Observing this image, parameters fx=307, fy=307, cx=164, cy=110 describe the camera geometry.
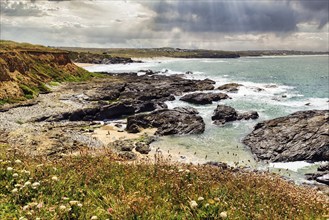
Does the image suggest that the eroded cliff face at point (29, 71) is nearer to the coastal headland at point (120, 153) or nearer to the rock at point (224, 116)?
the coastal headland at point (120, 153)

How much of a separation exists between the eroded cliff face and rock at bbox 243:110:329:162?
37.8 m

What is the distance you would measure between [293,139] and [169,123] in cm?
1486

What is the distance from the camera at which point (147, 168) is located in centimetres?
1207

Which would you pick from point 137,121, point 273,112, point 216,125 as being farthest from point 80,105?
point 273,112

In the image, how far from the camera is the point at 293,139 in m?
32.2

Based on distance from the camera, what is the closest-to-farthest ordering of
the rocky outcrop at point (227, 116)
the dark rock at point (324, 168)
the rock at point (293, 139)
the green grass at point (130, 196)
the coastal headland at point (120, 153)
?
the green grass at point (130, 196) → the coastal headland at point (120, 153) → the dark rock at point (324, 168) → the rock at point (293, 139) → the rocky outcrop at point (227, 116)

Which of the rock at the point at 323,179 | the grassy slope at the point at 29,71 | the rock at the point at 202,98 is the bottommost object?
the rock at the point at 202,98

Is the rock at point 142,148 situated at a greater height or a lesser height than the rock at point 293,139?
lesser

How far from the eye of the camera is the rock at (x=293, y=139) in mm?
29102

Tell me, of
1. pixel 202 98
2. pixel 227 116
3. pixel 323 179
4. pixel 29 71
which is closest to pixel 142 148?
pixel 323 179

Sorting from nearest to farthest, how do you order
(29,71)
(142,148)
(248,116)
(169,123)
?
(142,148)
(169,123)
(248,116)
(29,71)

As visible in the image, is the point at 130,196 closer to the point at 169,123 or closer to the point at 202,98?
the point at 169,123

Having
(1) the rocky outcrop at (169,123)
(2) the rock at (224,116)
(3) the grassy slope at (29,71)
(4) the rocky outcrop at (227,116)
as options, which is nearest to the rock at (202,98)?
(4) the rocky outcrop at (227,116)

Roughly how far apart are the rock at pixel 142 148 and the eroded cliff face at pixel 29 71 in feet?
89.5
